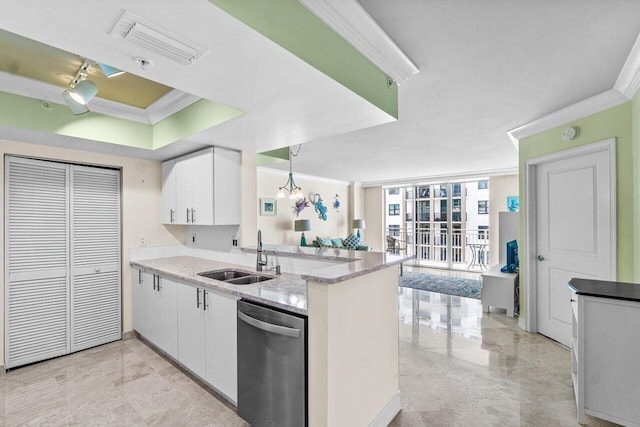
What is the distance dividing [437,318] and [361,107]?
3365 millimetres

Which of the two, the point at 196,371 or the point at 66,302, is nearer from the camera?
the point at 196,371

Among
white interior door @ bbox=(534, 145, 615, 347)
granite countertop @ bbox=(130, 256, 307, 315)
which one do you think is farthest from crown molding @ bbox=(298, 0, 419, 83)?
white interior door @ bbox=(534, 145, 615, 347)

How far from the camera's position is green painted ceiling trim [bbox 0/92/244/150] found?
242 centimetres

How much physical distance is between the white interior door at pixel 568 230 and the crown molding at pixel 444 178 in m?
3.56

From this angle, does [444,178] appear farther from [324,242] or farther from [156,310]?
[156,310]

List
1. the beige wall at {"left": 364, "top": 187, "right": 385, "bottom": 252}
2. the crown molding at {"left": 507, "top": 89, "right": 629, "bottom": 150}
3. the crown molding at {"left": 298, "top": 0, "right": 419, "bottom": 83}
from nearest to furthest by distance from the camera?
the crown molding at {"left": 298, "top": 0, "right": 419, "bottom": 83}
the crown molding at {"left": 507, "top": 89, "right": 629, "bottom": 150}
the beige wall at {"left": 364, "top": 187, "right": 385, "bottom": 252}

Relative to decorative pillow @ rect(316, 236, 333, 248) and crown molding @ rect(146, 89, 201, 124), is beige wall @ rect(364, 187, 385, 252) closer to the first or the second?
decorative pillow @ rect(316, 236, 333, 248)

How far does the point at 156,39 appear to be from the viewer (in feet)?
4.30

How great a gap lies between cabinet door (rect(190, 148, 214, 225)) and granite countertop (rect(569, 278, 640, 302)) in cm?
324

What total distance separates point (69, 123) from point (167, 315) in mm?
2012

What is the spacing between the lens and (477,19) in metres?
1.60

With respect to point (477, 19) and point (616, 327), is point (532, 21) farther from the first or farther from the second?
point (616, 327)

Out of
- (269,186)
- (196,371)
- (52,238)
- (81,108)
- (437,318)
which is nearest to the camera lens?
(81,108)

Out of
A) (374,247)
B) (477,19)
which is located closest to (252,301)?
(477,19)
